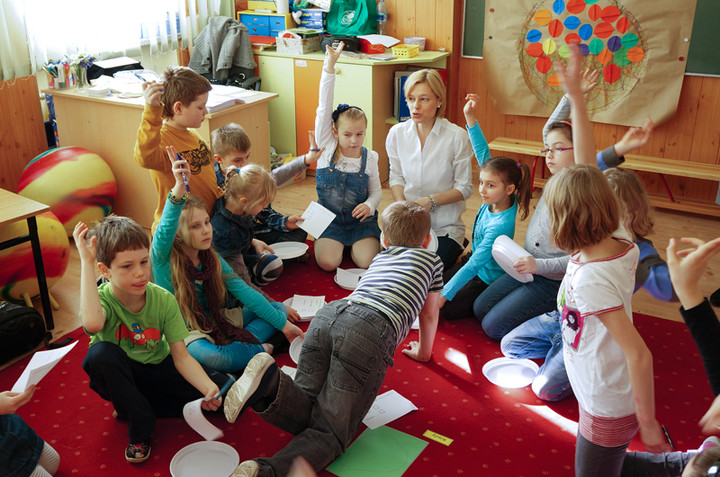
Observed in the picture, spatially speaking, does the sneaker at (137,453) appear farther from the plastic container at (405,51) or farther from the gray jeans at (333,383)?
the plastic container at (405,51)

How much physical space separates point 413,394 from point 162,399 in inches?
34.3

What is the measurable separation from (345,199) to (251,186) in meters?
0.68

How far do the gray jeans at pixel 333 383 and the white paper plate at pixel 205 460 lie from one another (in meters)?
0.22

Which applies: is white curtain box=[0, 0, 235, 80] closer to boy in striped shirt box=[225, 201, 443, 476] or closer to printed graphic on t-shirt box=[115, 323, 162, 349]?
printed graphic on t-shirt box=[115, 323, 162, 349]

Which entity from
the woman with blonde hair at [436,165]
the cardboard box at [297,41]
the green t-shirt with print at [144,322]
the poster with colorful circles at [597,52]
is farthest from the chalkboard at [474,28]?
the green t-shirt with print at [144,322]

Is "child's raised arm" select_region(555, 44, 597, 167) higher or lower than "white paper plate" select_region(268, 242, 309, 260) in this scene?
higher

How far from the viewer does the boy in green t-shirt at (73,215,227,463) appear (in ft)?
6.31

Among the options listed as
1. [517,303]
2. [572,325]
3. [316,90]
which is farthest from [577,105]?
[316,90]

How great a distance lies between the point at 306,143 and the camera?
484cm

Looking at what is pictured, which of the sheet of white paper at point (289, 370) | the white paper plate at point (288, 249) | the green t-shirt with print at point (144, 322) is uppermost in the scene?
the green t-shirt with print at point (144, 322)

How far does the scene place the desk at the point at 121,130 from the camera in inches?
146

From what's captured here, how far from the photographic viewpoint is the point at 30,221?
8.61ft

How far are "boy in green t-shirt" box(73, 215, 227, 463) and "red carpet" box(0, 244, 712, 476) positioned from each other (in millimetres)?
128

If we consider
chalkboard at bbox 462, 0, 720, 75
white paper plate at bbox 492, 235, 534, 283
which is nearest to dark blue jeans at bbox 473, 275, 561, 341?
white paper plate at bbox 492, 235, 534, 283
